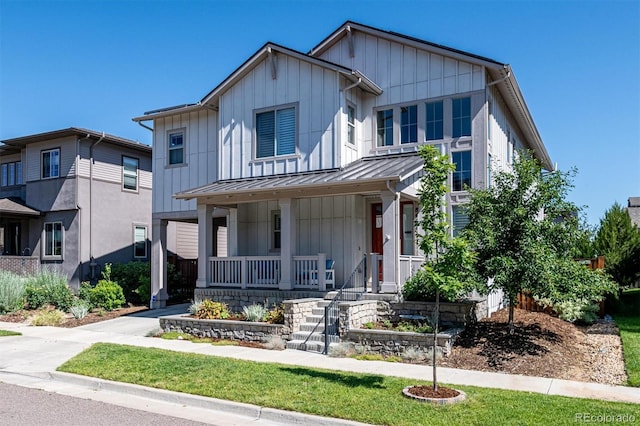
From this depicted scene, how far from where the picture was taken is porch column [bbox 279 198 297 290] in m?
15.3

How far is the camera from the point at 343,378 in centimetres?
941

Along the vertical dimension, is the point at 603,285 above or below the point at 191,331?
above

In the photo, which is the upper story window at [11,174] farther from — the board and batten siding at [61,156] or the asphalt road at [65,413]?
the asphalt road at [65,413]

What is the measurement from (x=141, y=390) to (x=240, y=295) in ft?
22.5

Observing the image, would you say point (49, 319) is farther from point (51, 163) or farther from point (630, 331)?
point (630, 331)

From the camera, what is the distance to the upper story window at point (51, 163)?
77.8 ft

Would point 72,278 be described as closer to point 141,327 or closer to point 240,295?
point 141,327

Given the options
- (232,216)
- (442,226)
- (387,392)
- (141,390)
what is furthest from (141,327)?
(442,226)

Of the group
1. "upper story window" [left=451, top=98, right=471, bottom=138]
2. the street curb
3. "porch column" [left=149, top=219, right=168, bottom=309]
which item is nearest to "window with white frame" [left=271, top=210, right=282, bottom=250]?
"porch column" [left=149, top=219, right=168, bottom=309]

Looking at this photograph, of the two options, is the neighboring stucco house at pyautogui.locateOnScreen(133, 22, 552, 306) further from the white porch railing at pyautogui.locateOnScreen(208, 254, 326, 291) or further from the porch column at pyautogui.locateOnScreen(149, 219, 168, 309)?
the porch column at pyautogui.locateOnScreen(149, 219, 168, 309)

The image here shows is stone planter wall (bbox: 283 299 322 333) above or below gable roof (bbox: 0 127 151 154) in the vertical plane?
below

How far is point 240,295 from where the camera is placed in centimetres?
1592

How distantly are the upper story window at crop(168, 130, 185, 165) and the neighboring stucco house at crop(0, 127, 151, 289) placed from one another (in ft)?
17.0

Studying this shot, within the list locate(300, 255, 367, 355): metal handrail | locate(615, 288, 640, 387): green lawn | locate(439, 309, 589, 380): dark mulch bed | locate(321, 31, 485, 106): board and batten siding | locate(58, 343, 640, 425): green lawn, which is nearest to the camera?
locate(58, 343, 640, 425): green lawn
